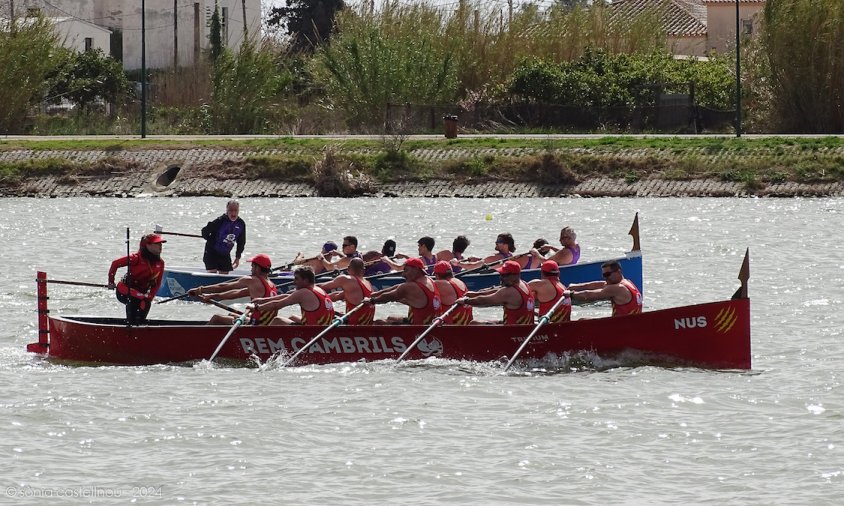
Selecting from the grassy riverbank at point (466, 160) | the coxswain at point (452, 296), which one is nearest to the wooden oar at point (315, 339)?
the coxswain at point (452, 296)

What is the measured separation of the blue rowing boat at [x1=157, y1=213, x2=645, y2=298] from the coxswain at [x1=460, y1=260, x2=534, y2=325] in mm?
5309

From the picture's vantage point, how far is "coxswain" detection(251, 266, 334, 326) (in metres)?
19.6

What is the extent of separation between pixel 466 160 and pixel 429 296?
98.8ft

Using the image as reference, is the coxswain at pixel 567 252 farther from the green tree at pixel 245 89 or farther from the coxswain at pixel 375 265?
the green tree at pixel 245 89

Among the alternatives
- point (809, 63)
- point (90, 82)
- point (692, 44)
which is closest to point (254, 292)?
point (809, 63)

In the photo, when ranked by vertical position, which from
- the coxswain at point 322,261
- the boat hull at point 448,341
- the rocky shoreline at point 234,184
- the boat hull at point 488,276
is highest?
the rocky shoreline at point 234,184

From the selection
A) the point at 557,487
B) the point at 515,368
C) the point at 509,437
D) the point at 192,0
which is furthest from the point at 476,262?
the point at 192,0

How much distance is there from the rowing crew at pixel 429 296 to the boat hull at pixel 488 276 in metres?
5.00

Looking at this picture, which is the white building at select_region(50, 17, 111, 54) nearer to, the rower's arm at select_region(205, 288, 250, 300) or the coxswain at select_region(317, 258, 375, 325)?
the rower's arm at select_region(205, 288, 250, 300)

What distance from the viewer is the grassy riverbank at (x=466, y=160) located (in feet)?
158

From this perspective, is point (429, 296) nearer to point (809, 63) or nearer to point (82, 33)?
point (809, 63)

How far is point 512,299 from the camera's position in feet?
64.3

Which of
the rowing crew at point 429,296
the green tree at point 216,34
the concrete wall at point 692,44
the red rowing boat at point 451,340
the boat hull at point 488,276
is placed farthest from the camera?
the concrete wall at point 692,44

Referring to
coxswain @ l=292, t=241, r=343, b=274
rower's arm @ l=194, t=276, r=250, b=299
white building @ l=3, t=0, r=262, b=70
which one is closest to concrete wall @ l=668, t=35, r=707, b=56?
white building @ l=3, t=0, r=262, b=70
